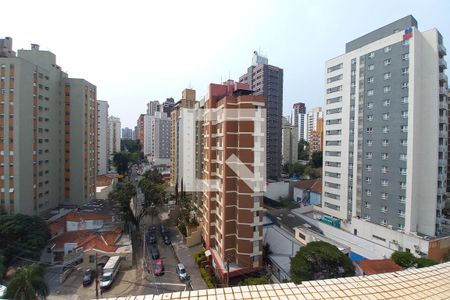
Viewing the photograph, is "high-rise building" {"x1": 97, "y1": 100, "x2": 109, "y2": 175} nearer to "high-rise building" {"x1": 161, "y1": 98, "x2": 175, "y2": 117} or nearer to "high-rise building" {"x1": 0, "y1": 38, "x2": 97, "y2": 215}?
"high-rise building" {"x1": 0, "y1": 38, "x2": 97, "y2": 215}

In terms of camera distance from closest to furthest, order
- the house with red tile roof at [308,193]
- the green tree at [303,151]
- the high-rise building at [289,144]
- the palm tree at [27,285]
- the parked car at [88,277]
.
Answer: the palm tree at [27,285], the parked car at [88,277], the house with red tile roof at [308,193], the high-rise building at [289,144], the green tree at [303,151]

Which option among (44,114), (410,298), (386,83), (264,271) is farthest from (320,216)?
(44,114)

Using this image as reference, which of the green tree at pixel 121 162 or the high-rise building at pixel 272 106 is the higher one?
the high-rise building at pixel 272 106

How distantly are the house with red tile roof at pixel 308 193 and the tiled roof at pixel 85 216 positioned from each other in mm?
24878

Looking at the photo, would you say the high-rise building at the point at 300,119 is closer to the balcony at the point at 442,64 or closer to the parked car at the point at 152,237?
the balcony at the point at 442,64

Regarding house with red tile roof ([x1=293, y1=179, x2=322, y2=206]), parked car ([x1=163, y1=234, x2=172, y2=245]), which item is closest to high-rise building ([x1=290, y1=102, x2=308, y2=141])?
house with red tile roof ([x1=293, y1=179, x2=322, y2=206])

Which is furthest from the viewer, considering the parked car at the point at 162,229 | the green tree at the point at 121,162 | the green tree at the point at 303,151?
the green tree at the point at 303,151

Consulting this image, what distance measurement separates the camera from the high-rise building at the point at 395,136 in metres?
19.1

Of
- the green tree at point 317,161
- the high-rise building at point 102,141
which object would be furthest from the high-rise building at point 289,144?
the high-rise building at point 102,141

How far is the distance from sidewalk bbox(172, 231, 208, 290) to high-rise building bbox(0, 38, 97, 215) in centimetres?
1498

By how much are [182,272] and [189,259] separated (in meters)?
2.65

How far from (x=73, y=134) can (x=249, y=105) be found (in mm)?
24803

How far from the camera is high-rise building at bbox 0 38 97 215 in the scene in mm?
22828

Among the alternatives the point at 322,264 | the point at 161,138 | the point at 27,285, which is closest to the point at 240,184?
the point at 322,264
